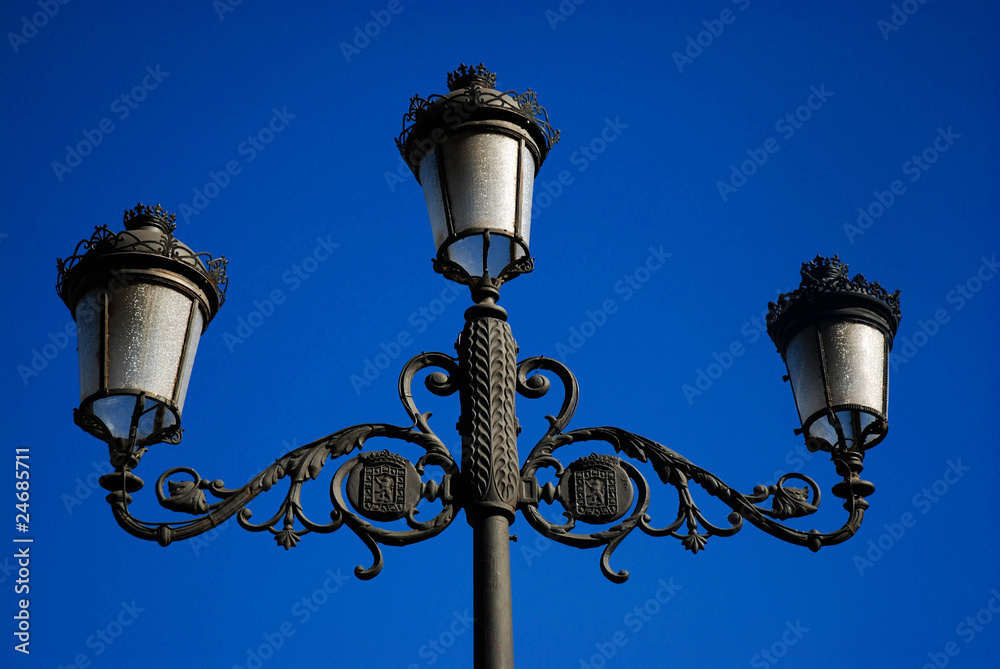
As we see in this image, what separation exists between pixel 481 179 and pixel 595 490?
129 centimetres

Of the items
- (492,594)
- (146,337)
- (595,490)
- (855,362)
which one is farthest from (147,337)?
(855,362)

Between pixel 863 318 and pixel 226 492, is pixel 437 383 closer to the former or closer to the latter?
pixel 226 492

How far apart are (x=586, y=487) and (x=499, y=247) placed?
1022mm

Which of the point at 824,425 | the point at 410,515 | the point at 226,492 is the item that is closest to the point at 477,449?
the point at 410,515

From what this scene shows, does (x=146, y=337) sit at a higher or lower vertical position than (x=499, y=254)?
lower

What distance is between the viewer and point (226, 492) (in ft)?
14.6

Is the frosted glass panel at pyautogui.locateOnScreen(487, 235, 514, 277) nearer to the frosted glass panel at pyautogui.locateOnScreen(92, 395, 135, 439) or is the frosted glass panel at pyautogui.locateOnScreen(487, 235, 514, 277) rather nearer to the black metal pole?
the black metal pole

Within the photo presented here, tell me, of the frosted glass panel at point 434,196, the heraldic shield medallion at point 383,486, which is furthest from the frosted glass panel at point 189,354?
the frosted glass panel at point 434,196

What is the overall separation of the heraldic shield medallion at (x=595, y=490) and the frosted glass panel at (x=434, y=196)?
1.04 m

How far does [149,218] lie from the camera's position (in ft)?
16.2

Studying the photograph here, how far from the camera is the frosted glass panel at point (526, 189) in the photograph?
4.99m

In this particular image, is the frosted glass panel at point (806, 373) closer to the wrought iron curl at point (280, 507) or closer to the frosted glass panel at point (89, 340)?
the wrought iron curl at point (280, 507)

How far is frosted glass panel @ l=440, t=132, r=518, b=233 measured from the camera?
193 inches

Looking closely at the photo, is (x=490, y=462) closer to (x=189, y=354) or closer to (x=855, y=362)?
(x=189, y=354)
